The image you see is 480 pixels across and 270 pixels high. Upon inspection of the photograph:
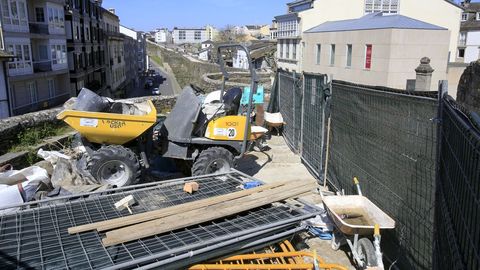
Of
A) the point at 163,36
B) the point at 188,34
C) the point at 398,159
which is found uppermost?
the point at 188,34

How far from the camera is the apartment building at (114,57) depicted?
4926 centimetres

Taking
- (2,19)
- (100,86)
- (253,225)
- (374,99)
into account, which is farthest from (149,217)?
(100,86)

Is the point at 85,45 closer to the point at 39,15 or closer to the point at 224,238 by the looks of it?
the point at 39,15

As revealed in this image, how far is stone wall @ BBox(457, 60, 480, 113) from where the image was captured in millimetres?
8609

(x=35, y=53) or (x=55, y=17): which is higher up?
(x=55, y=17)

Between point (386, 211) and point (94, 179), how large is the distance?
13.7ft

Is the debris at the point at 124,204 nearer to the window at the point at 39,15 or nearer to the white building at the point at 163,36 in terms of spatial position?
the window at the point at 39,15

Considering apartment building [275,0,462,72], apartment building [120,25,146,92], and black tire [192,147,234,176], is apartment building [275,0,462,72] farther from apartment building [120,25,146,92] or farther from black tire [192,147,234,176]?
black tire [192,147,234,176]

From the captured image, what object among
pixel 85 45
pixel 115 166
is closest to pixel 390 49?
pixel 115 166

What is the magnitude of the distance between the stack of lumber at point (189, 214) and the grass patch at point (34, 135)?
444cm

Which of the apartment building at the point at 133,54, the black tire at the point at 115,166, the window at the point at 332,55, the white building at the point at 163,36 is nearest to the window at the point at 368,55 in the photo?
the window at the point at 332,55

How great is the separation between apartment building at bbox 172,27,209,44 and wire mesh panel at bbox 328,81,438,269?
19128 centimetres

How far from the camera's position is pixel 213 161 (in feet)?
22.4

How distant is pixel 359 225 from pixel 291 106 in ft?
21.0
